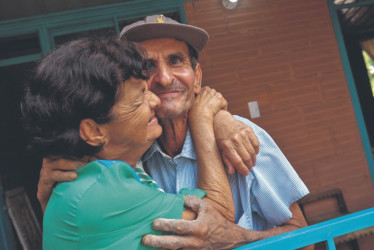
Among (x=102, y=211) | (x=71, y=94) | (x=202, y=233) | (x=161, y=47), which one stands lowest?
(x=202, y=233)

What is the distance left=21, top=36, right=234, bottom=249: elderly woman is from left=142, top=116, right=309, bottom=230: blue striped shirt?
172 mm

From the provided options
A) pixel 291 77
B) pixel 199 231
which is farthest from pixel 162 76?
pixel 291 77

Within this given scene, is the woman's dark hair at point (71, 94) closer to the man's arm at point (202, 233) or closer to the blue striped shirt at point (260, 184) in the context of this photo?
the man's arm at point (202, 233)

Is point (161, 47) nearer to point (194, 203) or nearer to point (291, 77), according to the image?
point (194, 203)

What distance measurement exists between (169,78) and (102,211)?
0.80 metres

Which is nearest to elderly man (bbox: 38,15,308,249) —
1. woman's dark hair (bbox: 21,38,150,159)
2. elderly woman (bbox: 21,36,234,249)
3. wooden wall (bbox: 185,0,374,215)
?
elderly woman (bbox: 21,36,234,249)

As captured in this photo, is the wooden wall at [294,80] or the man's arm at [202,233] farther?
the wooden wall at [294,80]

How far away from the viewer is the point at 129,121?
107 cm

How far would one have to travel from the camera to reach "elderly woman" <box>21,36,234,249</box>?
866 mm

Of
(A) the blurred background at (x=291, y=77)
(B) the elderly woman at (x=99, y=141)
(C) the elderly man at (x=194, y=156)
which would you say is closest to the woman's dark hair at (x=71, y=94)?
(B) the elderly woman at (x=99, y=141)

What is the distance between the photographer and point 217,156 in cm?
133

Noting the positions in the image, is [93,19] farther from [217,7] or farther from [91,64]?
[91,64]

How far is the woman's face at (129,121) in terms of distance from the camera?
106cm

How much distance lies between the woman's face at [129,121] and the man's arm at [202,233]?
292 mm
